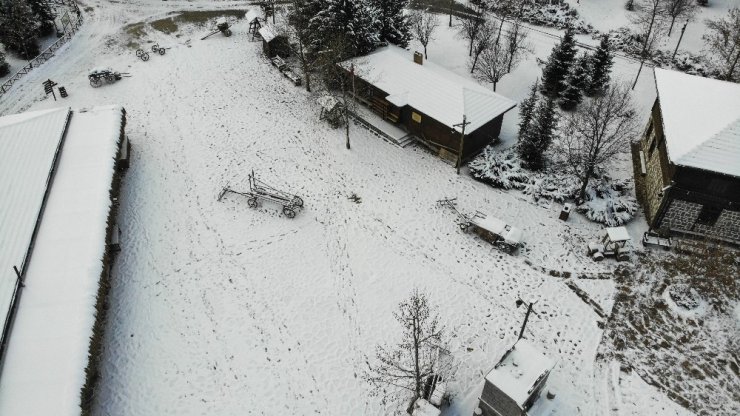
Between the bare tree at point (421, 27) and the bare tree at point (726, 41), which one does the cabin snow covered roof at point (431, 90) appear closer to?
the bare tree at point (421, 27)

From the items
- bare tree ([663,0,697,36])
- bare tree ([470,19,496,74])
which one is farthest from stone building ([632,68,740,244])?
bare tree ([663,0,697,36])

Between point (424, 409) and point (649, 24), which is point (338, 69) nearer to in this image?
point (424, 409)

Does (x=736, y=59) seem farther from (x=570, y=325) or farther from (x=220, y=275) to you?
(x=220, y=275)

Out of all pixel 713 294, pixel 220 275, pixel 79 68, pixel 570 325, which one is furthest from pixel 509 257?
pixel 79 68

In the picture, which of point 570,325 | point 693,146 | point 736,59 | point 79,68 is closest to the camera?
point 570,325

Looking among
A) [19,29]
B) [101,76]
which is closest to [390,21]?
[101,76]

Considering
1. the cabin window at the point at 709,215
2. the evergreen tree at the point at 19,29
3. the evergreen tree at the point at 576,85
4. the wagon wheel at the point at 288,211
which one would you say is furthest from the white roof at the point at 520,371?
the evergreen tree at the point at 19,29
